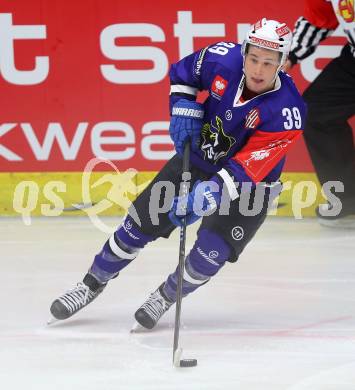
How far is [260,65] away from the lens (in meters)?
3.69

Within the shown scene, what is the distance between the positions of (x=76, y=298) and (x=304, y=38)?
2319mm

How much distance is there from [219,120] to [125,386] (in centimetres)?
110

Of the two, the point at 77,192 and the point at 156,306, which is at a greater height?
the point at 156,306

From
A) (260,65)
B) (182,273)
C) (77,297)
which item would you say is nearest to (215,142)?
(260,65)

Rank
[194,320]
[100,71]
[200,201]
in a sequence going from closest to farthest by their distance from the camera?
[200,201] → [194,320] → [100,71]

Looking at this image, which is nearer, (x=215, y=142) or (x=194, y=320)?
(x=215, y=142)

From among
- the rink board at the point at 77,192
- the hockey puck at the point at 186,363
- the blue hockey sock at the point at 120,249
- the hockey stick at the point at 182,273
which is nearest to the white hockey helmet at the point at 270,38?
the hockey stick at the point at 182,273

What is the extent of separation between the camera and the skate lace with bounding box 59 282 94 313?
158 inches

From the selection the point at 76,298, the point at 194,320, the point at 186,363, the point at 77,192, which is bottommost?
the point at 77,192

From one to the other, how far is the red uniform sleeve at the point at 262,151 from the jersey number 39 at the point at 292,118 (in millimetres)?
18

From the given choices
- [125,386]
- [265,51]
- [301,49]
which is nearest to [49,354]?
[125,386]

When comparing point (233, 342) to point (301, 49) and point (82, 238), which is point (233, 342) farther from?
point (301, 49)

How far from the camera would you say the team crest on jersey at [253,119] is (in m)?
3.78

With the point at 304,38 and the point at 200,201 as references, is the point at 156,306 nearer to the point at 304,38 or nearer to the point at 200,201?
the point at 200,201
